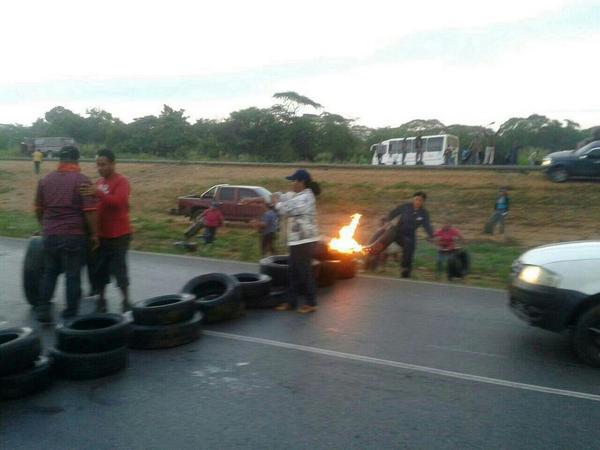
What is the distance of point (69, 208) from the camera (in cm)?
680

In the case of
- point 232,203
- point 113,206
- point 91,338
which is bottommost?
point 232,203

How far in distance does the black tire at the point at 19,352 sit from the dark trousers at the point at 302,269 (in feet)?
10.8

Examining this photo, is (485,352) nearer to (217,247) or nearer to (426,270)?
(426,270)

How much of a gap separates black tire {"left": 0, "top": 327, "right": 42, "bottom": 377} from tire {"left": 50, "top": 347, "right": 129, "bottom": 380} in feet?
0.78

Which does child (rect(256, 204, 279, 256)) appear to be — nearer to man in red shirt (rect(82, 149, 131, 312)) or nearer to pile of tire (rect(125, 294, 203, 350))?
man in red shirt (rect(82, 149, 131, 312))

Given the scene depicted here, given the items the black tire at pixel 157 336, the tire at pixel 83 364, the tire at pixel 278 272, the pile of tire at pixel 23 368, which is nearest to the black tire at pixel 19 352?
the pile of tire at pixel 23 368

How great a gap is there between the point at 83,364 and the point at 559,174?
22363 millimetres

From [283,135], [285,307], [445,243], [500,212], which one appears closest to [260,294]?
[285,307]

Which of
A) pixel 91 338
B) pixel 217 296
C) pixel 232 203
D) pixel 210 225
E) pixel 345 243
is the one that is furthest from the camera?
pixel 232 203

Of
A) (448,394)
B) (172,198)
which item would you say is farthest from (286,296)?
(172,198)

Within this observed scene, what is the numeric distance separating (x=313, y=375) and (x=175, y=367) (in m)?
1.34

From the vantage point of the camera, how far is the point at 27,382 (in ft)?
16.8

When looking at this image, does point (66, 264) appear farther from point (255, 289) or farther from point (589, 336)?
point (589, 336)

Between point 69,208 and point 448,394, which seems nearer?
point 448,394
